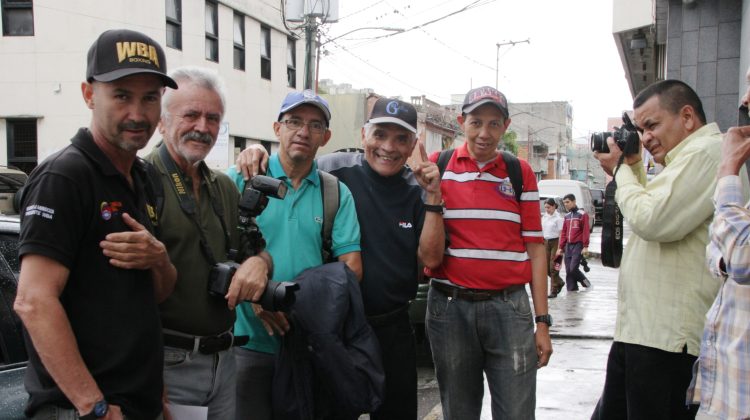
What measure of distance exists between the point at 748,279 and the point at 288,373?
183 cm

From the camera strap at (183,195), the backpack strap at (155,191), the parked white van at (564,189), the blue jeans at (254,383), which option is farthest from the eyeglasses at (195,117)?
the parked white van at (564,189)

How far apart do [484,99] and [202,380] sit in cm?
192

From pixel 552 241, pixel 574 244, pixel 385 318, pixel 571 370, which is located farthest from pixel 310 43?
pixel 385 318

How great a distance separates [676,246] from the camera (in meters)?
2.81

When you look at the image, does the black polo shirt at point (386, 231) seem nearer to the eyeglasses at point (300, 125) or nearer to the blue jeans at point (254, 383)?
the eyeglasses at point (300, 125)

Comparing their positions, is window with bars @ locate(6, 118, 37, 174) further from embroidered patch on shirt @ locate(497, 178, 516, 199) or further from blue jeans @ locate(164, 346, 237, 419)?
embroidered patch on shirt @ locate(497, 178, 516, 199)

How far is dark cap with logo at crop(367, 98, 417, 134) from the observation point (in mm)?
3170

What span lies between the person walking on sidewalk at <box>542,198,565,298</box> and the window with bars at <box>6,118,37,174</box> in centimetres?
1202

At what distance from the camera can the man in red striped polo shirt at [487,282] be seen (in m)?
3.09

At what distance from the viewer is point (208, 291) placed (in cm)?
243

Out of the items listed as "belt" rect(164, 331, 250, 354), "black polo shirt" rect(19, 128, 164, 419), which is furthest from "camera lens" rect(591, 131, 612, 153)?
"black polo shirt" rect(19, 128, 164, 419)

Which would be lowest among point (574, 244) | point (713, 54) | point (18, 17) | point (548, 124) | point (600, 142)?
point (574, 244)

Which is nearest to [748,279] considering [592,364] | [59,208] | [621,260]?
[621,260]

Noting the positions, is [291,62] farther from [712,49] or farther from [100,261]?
[100,261]
